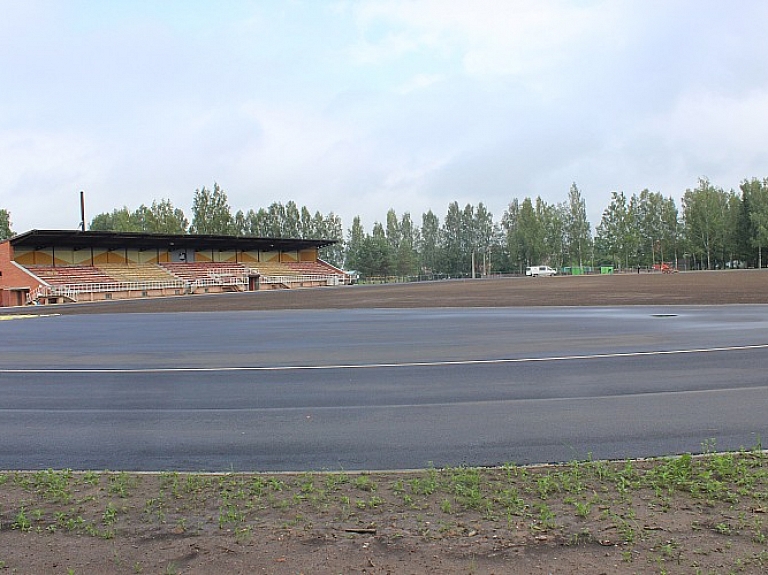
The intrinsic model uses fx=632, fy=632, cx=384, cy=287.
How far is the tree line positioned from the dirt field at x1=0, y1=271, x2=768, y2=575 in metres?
105

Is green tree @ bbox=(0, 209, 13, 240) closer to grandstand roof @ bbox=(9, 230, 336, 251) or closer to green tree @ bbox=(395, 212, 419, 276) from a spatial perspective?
grandstand roof @ bbox=(9, 230, 336, 251)

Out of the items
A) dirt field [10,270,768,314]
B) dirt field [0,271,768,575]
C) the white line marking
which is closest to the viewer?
dirt field [0,271,768,575]

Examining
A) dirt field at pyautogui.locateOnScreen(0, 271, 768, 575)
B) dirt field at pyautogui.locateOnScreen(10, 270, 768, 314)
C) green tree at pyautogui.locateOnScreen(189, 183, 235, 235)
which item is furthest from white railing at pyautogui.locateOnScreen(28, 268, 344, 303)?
dirt field at pyautogui.locateOnScreen(0, 271, 768, 575)

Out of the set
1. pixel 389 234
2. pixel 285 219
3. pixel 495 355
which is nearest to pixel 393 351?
pixel 495 355

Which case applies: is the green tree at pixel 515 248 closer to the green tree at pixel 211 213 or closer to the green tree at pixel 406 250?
the green tree at pixel 406 250

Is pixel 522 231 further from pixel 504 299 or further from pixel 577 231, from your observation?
pixel 504 299

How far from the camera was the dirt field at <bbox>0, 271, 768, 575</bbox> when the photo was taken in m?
3.88

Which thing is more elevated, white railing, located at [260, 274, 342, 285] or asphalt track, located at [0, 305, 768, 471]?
white railing, located at [260, 274, 342, 285]

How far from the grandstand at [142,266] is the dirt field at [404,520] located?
58.2m

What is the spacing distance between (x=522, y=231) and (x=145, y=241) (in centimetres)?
7610

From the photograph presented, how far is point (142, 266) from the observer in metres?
73.4

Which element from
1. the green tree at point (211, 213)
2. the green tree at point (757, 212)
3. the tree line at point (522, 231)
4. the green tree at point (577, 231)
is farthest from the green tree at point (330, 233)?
the green tree at point (757, 212)

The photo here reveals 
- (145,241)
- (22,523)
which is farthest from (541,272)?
(22,523)

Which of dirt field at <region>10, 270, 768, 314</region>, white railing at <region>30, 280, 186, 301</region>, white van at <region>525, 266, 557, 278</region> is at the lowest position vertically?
dirt field at <region>10, 270, 768, 314</region>
